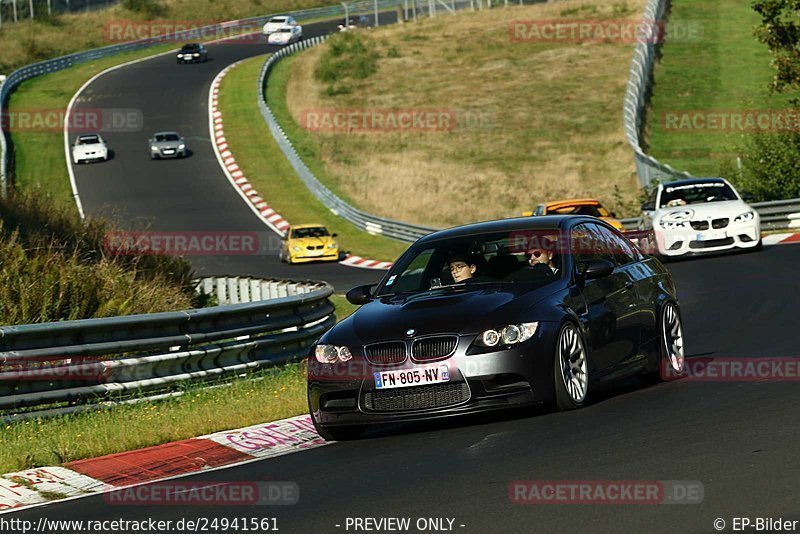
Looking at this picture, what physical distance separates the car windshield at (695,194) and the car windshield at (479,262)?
53.1 ft

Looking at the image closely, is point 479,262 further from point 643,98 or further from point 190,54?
point 190,54

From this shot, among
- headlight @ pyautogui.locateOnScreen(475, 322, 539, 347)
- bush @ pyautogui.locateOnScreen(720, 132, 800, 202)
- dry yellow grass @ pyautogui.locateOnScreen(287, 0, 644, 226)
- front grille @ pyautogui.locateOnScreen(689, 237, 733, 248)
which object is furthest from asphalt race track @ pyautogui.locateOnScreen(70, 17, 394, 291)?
headlight @ pyautogui.locateOnScreen(475, 322, 539, 347)

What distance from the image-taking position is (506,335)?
9289 millimetres

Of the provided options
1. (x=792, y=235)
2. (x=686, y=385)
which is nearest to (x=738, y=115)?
(x=792, y=235)

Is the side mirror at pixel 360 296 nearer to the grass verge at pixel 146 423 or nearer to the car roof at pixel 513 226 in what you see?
the car roof at pixel 513 226

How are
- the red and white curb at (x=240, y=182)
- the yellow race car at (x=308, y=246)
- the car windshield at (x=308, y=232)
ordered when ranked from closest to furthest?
the yellow race car at (x=308, y=246), the red and white curb at (x=240, y=182), the car windshield at (x=308, y=232)

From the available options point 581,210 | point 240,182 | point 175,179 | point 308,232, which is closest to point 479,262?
point 581,210

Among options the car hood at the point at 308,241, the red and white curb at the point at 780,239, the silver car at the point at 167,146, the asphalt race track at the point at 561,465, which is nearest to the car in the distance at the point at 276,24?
the silver car at the point at 167,146

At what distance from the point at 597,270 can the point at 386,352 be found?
1840mm

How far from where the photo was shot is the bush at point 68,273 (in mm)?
14898

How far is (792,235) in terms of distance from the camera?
3014cm

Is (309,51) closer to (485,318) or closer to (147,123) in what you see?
(147,123)

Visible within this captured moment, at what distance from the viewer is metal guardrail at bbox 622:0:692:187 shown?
39.5 m

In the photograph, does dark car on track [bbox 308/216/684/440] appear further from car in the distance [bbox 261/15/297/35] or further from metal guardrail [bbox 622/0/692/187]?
car in the distance [bbox 261/15/297/35]
